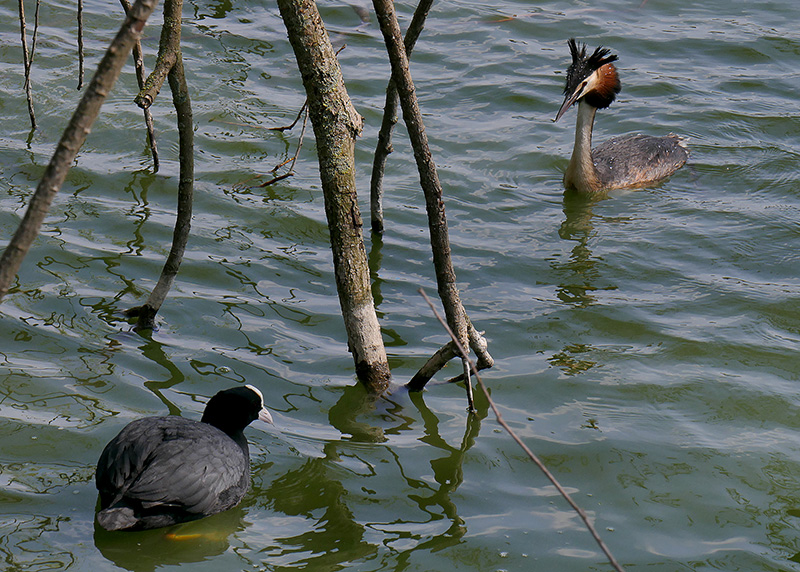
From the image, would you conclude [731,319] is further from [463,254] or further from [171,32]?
[171,32]

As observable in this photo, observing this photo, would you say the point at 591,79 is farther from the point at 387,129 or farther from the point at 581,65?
the point at 387,129

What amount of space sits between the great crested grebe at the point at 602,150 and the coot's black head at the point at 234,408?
202 inches

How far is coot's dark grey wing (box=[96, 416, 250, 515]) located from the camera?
4.07 meters

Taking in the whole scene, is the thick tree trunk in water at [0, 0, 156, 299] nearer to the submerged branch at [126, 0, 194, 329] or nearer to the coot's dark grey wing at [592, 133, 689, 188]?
the submerged branch at [126, 0, 194, 329]

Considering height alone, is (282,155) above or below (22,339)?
above

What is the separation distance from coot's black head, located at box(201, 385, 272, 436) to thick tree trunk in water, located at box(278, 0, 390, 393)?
610 mm

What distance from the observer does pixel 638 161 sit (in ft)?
30.3

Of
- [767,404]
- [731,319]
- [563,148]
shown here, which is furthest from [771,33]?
[767,404]

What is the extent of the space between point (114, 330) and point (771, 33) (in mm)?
9610

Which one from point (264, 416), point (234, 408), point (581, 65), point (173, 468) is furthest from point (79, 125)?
point (581, 65)

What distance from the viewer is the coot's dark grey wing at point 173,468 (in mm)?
4074

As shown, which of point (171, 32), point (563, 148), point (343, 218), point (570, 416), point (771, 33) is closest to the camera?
point (343, 218)

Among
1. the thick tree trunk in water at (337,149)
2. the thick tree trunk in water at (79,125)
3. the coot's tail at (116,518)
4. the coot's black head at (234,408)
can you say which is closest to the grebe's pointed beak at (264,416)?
the coot's black head at (234,408)

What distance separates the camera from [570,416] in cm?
530
